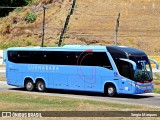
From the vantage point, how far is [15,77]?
94.0 ft

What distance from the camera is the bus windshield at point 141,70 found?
24109 millimetres

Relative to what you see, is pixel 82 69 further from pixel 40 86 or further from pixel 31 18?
pixel 31 18

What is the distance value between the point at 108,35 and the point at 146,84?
114ft

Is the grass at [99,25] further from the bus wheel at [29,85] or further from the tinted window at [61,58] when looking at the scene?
the bus wheel at [29,85]

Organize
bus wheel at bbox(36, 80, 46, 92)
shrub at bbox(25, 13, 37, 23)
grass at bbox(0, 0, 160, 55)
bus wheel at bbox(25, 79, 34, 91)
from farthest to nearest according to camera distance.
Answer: shrub at bbox(25, 13, 37, 23) → grass at bbox(0, 0, 160, 55) → bus wheel at bbox(25, 79, 34, 91) → bus wheel at bbox(36, 80, 46, 92)

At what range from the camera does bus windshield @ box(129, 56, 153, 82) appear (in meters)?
24.1

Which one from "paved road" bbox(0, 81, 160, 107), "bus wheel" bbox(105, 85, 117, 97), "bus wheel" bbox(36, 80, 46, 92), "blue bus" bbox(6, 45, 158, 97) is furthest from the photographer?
"bus wheel" bbox(36, 80, 46, 92)

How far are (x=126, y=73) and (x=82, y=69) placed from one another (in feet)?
8.94

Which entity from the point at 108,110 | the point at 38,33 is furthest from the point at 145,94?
the point at 38,33

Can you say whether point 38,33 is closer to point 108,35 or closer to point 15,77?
point 108,35

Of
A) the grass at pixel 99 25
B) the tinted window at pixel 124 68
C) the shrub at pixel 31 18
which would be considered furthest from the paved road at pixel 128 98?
the shrub at pixel 31 18

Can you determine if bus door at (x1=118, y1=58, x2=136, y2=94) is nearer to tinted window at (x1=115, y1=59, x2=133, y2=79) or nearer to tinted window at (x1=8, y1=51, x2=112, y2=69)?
tinted window at (x1=115, y1=59, x2=133, y2=79)

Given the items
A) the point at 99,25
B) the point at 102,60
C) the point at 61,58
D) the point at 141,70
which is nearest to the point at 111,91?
the point at 102,60

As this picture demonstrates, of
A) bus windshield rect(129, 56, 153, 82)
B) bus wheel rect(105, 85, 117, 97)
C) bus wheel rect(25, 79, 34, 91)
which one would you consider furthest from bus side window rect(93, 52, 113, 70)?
bus wheel rect(25, 79, 34, 91)
